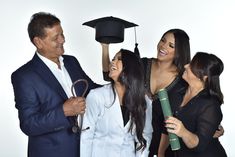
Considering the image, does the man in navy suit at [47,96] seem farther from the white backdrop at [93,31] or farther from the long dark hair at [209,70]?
the white backdrop at [93,31]

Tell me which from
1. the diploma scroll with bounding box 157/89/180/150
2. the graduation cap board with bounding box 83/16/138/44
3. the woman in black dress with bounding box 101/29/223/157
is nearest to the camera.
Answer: the diploma scroll with bounding box 157/89/180/150

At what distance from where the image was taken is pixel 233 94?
440 centimetres

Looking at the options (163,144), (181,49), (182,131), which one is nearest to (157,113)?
(163,144)

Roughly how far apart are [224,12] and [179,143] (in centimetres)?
225

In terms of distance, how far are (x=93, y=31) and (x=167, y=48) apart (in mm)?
1439

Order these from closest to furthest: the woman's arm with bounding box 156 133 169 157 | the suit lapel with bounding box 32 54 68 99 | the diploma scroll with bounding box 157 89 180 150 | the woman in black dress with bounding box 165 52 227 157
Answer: the diploma scroll with bounding box 157 89 180 150
the woman in black dress with bounding box 165 52 227 157
the suit lapel with bounding box 32 54 68 99
the woman's arm with bounding box 156 133 169 157

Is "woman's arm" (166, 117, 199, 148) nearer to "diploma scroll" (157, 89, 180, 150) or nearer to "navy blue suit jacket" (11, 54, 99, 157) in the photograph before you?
"diploma scroll" (157, 89, 180, 150)

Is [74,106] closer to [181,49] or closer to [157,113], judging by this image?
[157,113]

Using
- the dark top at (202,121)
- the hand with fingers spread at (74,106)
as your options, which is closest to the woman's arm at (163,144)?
the dark top at (202,121)

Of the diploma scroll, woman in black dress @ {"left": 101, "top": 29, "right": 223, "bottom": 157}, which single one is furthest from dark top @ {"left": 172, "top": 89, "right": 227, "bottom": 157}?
woman in black dress @ {"left": 101, "top": 29, "right": 223, "bottom": 157}

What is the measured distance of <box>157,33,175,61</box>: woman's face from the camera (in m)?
3.00

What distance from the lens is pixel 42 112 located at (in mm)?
2488

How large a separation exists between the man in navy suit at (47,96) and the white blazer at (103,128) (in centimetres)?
6

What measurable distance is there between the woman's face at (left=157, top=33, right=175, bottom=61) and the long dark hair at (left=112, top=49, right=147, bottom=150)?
0.58 metres
